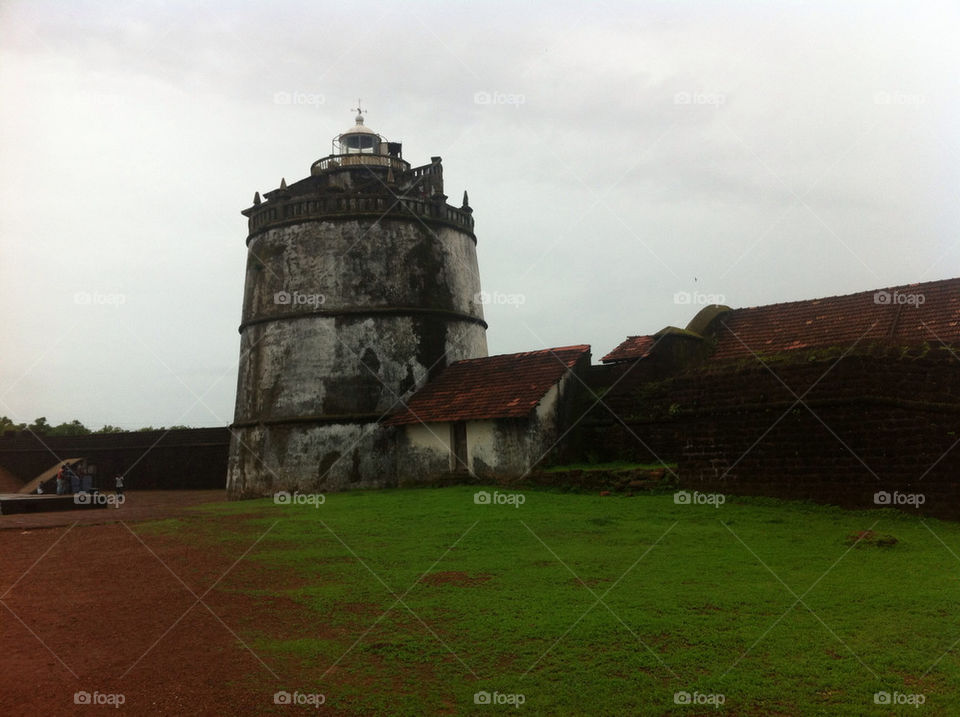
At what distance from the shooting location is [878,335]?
48.5 ft

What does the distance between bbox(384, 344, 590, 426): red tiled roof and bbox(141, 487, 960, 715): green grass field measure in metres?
5.37

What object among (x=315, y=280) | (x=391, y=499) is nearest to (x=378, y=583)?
(x=391, y=499)

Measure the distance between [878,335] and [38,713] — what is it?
45.8ft

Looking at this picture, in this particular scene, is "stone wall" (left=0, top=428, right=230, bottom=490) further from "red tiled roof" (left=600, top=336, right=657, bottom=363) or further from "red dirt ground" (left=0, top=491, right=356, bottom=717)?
"red dirt ground" (left=0, top=491, right=356, bottom=717)

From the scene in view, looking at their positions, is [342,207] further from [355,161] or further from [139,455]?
[139,455]

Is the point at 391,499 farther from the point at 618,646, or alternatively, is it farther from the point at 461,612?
the point at 618,646

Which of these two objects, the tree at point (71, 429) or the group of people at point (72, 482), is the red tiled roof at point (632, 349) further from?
the tree at point (71, 429)

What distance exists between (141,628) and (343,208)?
13.6 meters

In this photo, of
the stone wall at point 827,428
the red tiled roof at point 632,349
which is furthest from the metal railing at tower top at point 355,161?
the stone wall at point 827,428

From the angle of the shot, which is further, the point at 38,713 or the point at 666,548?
the point at 666,548

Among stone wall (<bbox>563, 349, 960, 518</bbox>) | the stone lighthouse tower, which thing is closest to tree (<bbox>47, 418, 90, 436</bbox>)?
the stone lighthouse tower

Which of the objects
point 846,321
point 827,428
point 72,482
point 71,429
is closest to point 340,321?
point 72,482

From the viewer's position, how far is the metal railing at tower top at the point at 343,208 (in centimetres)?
1909

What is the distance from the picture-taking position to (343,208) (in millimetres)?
19078
